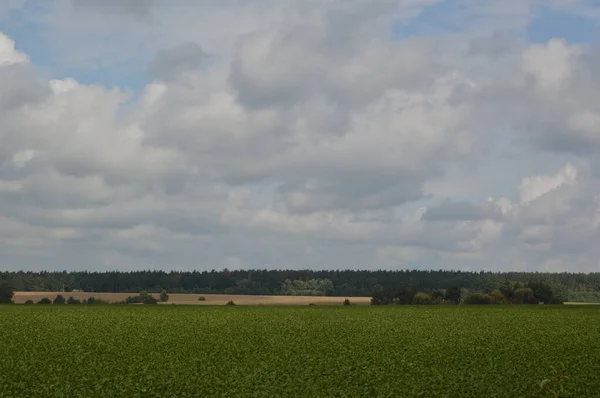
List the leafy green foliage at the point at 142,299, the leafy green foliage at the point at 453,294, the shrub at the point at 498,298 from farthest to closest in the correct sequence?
1. the leafy green foliage at the point at 142,299
2. the leafy green foliage at the point at 453,294
3. the shrub at the point at 498,298

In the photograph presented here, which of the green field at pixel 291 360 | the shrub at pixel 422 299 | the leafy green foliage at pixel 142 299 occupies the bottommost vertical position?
the green field at pixel 291 360

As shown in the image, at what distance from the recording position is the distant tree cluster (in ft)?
487

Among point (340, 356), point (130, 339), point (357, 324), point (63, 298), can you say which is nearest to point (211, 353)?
point (340, 356)

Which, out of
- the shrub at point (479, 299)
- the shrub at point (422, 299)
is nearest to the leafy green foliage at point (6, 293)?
the shrub at point (422, 299)

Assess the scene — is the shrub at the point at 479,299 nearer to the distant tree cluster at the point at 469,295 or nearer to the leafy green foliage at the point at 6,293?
the distant tree cluster at the point at 469,295

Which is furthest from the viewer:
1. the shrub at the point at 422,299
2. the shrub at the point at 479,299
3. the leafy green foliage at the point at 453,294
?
the leafy green foliage at the point at 453,294

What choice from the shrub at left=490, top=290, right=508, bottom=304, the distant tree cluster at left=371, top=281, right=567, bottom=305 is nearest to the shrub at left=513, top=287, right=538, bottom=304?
the distant tree cluster at left=371, top=281, right=567, bottom=305

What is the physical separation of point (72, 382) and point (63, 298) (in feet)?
432

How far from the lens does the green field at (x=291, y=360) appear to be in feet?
105

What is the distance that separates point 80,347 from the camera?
49.0m

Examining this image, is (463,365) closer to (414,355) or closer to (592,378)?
(414,355)

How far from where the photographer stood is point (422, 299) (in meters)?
148

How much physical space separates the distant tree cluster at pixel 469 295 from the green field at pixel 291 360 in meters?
77.8

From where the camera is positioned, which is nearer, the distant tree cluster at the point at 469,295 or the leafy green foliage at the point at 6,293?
the distant tree cluster at the point at 469,295
